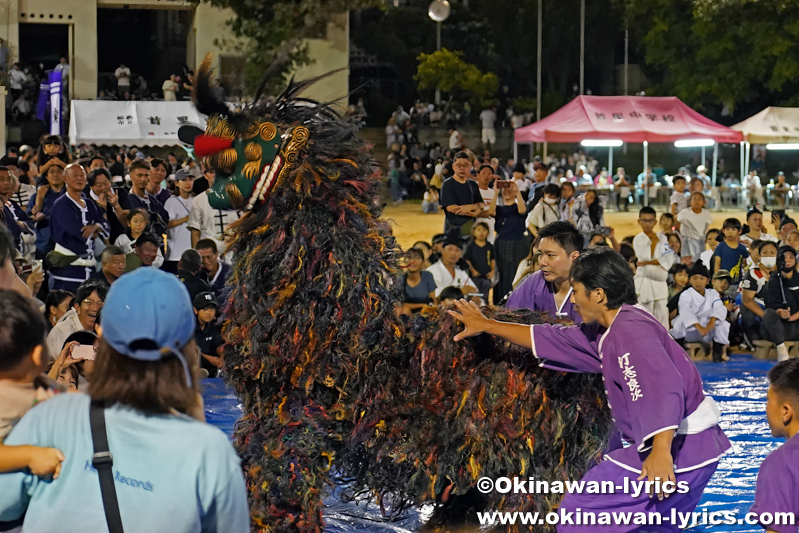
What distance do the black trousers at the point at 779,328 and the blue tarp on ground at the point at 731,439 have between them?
0.99ft

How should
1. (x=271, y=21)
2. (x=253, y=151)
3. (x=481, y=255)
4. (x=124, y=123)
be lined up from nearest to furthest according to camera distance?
1. (x=253, y=151)
2. (x=481, y=255)
3. (x=124, y=123)
4. (x=271, y=21)

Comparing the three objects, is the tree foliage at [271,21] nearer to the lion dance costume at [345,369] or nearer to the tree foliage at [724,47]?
the tree foliage at [724,47]

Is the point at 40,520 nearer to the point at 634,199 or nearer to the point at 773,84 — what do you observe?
the point at 634,199

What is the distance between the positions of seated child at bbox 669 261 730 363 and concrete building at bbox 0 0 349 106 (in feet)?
50.2

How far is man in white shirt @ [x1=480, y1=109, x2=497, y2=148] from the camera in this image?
116ft

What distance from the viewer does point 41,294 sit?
9.50 m

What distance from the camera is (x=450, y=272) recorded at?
1109cm

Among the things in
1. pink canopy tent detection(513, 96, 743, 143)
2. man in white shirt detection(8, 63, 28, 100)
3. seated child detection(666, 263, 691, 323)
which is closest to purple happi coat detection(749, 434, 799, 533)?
seated child detection(666, 263, 691, 323)

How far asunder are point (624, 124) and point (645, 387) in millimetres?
20824

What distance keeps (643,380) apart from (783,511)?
36.7 inches

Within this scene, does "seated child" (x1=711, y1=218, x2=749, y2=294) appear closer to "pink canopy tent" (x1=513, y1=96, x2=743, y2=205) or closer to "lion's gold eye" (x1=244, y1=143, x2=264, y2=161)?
"lion's gold eye" (x1=244, y1=143, x2=264, y2=161)

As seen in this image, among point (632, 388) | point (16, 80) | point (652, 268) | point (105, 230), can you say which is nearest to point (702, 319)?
point (652, 268)

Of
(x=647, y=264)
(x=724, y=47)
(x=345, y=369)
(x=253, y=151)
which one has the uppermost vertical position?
(x=724, y=47)

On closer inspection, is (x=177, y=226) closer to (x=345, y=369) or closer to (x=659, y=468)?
(x=345, y=369)
